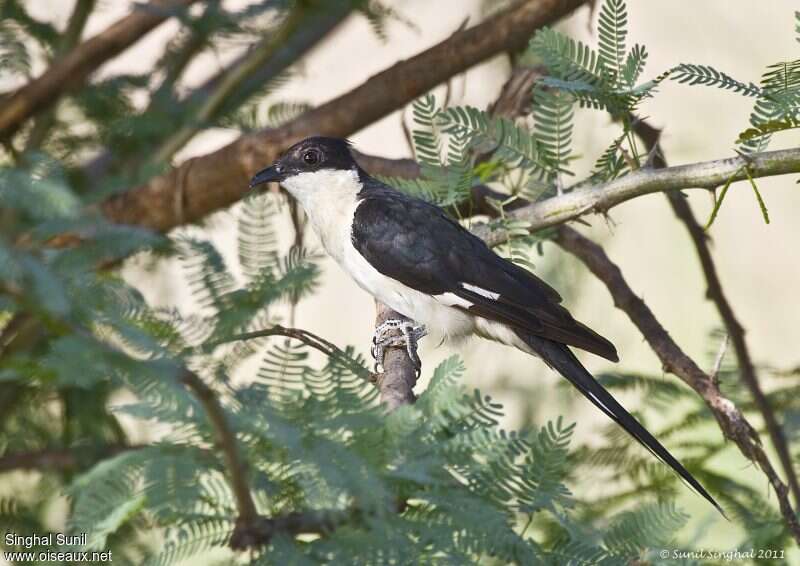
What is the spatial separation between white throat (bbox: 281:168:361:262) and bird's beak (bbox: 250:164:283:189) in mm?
54

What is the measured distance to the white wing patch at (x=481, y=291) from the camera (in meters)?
3.57

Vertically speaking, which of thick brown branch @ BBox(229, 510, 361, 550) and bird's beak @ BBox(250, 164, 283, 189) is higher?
bird's beak @ BBox(250, 164, 283, 189)

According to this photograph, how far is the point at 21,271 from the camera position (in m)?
1.61

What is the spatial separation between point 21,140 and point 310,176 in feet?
4.93

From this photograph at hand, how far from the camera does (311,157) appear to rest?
4.15 meters

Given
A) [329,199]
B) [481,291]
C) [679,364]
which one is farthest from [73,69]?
[679,364]

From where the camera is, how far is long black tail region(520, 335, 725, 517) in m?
2.98

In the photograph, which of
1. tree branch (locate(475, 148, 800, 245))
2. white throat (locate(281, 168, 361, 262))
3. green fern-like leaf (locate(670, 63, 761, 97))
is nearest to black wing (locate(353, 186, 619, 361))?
white throat (locate(281, 168, 361, 262))

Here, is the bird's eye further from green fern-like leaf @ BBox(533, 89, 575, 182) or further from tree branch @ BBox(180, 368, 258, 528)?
tree branch @ BBox(180, 368, 258, 528)

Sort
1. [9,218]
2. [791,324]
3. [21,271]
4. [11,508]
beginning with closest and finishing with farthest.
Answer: [21,271], [9,218], [11,508], [791,324]

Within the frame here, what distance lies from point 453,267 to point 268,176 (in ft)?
2.84

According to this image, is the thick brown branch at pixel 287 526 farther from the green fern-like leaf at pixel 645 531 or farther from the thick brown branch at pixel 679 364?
the thick brown branch at pixel 679 364

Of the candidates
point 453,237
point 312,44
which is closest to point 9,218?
point 453,237

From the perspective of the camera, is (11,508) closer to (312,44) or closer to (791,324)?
(312,44)
